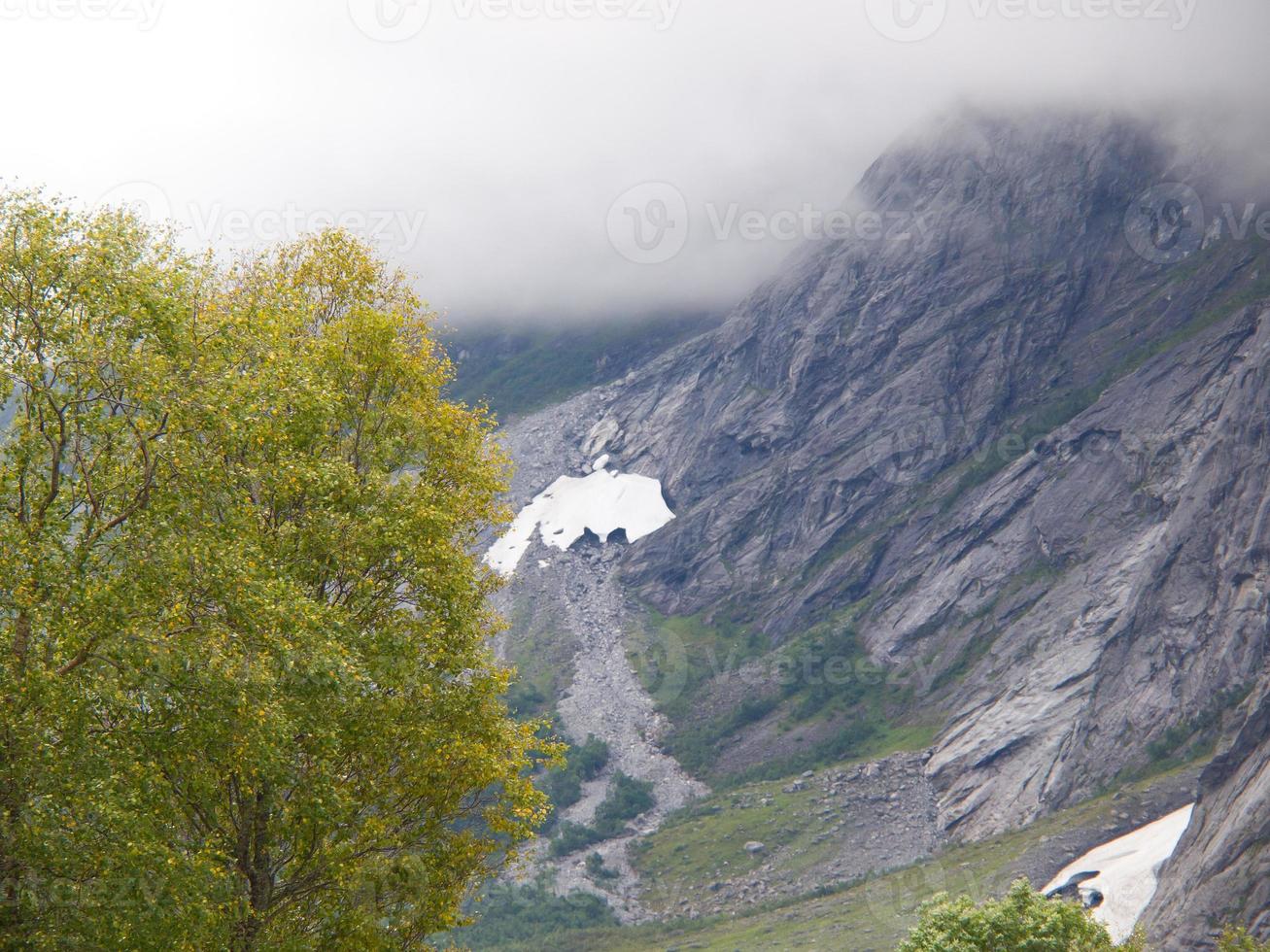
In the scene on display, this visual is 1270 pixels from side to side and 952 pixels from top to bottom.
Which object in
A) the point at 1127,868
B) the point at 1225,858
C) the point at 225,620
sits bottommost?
the point at 1127,868

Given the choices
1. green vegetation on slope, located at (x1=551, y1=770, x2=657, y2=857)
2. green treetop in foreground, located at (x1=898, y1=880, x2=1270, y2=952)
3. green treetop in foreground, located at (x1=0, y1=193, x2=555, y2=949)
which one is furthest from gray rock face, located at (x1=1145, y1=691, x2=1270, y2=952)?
green vegetation on slope, located at (x1=551, y1=770, x2=657, y2=857)

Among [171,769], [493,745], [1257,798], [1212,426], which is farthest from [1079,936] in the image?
[1212,426]

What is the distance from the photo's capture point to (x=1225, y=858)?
3396 inches

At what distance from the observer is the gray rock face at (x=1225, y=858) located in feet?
268

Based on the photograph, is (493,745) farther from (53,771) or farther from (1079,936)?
(1079,936)

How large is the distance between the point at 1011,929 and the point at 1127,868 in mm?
79199

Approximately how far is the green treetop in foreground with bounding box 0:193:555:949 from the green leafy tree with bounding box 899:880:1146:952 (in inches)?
968

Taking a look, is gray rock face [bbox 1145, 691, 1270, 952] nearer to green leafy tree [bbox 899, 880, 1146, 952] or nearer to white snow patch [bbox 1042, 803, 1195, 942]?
white snow patch [bbox 1042, 803, 1195, 942]

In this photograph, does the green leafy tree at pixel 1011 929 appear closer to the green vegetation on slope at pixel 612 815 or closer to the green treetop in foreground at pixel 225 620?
the green treetop in foreground at pixel 225 620

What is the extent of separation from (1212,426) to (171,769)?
186883mm

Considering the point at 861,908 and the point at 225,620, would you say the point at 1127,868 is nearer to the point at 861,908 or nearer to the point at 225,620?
the point at 861,908

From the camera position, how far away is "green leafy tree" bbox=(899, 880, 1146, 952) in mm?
39719

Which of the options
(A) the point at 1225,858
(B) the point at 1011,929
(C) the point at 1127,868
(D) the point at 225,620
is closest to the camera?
(D) the point at 225,620

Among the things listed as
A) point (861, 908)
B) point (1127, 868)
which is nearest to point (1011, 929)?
point (1127, 868)
